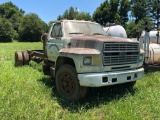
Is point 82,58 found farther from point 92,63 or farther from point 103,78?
point 103,78

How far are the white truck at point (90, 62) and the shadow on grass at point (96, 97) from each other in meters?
0.17

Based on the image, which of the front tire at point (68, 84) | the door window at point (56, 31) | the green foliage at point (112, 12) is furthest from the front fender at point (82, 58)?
the green foliage at point (112, 12)

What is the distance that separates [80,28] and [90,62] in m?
1.90

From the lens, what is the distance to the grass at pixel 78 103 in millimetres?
4883

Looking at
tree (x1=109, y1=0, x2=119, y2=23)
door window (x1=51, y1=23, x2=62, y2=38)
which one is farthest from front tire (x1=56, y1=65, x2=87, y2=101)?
tree (x1=109, y1=0, x2=119, y2=23)

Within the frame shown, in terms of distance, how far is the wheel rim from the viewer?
5734 millimetres

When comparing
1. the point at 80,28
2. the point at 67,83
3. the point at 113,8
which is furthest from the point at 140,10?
A: the point at 67,83

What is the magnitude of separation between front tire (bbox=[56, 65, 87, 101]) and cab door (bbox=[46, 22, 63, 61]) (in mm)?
950

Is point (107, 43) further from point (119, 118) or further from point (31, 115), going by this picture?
point (31, 115)

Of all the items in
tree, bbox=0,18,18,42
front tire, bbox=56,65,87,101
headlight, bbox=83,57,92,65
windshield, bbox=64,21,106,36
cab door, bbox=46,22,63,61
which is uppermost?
tree, bbox=0,18,18,42

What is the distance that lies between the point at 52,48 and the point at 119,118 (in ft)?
10.7

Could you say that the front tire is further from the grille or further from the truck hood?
the grille

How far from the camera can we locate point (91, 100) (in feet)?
19.7

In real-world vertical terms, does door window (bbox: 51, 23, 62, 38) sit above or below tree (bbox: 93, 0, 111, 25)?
below
